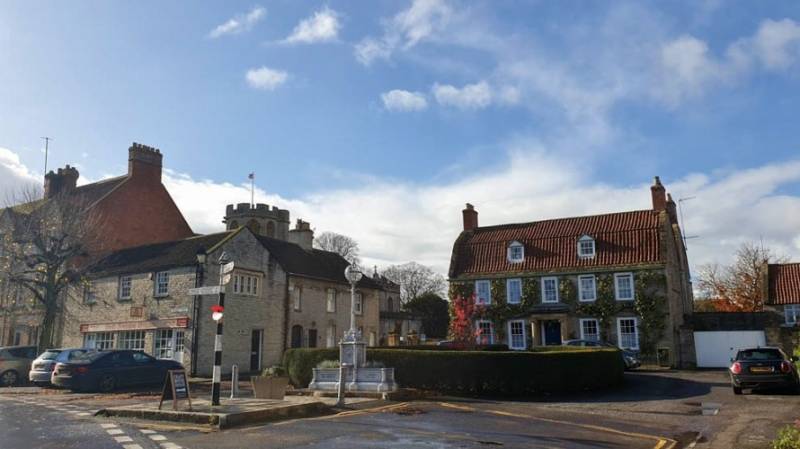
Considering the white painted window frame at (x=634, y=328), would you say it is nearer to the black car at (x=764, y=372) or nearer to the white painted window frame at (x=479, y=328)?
the white painted window frame at (x=479, y=328)

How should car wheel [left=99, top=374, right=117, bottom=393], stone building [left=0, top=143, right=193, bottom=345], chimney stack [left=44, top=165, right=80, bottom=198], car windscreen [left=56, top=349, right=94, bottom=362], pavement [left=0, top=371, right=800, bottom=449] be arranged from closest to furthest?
1. pavement [left=0, top=371, right=800, bottom=449]
2. car wheel [left=99, top=374, right=117, bottom=393]
3. car windscreen [left=56, top=349, right=94, bottom=362]
4. stone building [left=0, top=143, right=193, bottom=345]
5. chimney stack [left=44, top=165, right=80, bottom=198]

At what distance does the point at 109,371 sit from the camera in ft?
75.2

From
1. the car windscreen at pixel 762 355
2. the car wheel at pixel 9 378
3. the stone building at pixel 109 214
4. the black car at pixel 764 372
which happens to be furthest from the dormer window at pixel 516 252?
the car wheel at pixel 9 378

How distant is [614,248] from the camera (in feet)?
124

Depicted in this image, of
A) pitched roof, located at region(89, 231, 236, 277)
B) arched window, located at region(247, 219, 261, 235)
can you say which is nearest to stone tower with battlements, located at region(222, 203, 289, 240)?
arched window, located at region(247, 219, 261, 235)

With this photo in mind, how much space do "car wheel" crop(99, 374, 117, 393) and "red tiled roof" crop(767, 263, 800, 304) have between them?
3546cm

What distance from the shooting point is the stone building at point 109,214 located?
120ft

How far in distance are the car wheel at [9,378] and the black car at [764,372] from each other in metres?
28.1

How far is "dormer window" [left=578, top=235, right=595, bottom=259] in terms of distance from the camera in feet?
126

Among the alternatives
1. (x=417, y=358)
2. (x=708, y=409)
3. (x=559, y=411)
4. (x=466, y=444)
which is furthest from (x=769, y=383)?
(x=466, y=444)

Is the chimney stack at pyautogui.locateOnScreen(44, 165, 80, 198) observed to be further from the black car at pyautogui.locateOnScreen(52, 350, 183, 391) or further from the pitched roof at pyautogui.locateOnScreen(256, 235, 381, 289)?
the black car at pyautogui.locateOnScreen(52, 350, 183, 391)

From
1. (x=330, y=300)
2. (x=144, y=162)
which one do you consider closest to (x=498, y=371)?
(x=330, y=300)

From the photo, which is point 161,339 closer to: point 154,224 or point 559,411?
point 154,224

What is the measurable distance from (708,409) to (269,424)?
1150 centimetres
